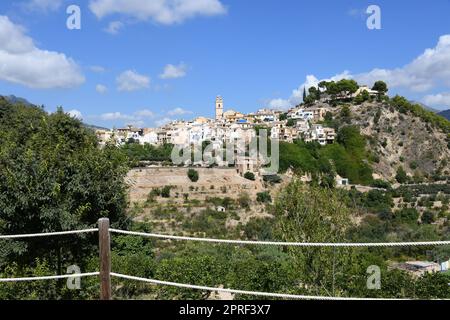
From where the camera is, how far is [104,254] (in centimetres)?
352

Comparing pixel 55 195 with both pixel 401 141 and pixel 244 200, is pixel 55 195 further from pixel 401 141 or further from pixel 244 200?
pixel 401 141

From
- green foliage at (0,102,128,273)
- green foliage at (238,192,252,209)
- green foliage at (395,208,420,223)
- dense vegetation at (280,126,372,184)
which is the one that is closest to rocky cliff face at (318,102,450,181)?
dense vegetation at (280,126,372,184)

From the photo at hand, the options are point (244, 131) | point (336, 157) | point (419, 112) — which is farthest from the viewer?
point (419, 112)

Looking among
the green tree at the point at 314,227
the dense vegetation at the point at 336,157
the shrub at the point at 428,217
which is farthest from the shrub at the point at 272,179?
the green tree at the point at 314,227

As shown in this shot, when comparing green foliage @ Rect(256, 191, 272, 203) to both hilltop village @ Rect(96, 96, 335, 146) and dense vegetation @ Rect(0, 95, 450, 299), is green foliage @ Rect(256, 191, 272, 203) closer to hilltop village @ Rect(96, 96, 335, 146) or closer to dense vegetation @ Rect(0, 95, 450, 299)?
hilltop village @ Rect(96, 96, 335, 146)

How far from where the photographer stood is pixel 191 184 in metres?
50.6

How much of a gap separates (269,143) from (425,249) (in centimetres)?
3977

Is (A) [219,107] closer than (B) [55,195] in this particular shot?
No

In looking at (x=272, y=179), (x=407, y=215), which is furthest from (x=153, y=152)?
(x=407, y=215)

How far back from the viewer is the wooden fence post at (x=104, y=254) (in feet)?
11.4

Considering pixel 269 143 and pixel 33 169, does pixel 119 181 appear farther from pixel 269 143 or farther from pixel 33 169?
pixel 269 143

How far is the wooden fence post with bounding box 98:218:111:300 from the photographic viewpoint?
3463 millimetres

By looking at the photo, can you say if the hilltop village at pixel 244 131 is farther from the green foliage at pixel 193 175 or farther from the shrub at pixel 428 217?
the shrub at pixel 428 217
